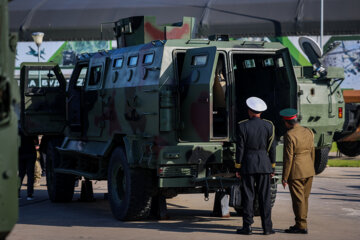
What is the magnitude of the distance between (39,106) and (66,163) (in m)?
1.20

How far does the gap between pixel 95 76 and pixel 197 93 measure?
3.10 metres

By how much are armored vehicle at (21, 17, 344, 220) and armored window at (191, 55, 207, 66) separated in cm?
1

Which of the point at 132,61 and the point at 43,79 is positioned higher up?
the point at 132,61

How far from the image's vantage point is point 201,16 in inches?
1657

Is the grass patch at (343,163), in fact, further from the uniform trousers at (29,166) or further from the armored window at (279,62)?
the armored window at (279,62)

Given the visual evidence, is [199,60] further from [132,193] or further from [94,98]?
[94,98]

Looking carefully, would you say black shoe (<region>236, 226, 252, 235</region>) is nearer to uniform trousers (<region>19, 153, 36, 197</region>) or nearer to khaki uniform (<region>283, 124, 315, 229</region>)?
khaki uniform (<region>283, 124, 315, 229</region>)

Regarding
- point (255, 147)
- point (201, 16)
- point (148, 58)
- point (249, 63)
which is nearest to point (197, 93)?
point (148, 58)

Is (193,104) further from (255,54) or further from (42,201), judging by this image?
Answer: (42,201)

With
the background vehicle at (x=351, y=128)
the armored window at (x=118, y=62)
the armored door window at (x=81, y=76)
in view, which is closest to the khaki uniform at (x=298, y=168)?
the armored window at (x=118, y=62)

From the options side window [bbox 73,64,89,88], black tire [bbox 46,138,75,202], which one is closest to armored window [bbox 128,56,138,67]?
side window [bbox 73,64,89,88]

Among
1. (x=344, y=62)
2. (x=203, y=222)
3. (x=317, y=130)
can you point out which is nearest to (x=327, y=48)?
(x=344, y=62)

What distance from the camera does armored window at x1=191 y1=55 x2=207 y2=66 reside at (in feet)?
38.7

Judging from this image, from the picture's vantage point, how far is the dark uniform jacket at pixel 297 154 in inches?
434
